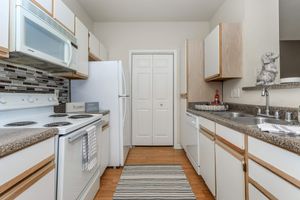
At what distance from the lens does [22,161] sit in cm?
91

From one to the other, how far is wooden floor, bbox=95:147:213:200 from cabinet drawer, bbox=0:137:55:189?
1158 mm

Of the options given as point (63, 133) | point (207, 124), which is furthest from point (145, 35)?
point (63, 133)

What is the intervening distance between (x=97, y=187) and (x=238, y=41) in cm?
239

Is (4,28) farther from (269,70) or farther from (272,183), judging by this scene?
(269,70)

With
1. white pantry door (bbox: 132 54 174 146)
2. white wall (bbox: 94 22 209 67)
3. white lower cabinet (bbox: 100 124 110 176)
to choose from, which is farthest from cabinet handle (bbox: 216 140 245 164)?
white wall (bbox: 94 22 209 67)

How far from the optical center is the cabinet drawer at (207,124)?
1872mm

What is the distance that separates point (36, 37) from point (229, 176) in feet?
5.81

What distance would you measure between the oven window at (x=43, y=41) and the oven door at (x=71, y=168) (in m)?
0.69

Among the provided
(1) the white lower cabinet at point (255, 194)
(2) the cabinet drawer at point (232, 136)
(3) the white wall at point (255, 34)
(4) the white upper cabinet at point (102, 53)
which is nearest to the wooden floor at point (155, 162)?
(2) the cabinet drawer at point (232, 136)

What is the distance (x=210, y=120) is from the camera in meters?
1.95

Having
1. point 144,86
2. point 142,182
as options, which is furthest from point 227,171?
point 144,86

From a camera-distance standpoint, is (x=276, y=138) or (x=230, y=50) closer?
(x=276, y=138)

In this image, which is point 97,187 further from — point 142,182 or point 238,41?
point 238,41

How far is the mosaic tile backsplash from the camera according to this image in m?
1.57
